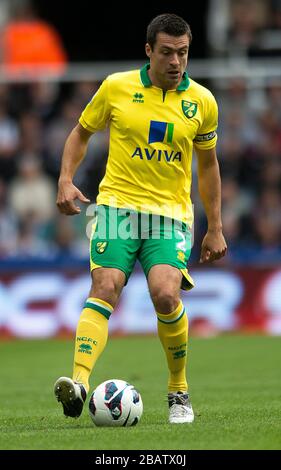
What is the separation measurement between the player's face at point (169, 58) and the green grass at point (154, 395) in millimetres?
2237

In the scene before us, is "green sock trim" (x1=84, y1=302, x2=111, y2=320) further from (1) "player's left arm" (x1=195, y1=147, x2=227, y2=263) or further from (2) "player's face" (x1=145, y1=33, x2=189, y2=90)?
(2) "player's face" (x1=145, y1=33, x2=189, y2=90)

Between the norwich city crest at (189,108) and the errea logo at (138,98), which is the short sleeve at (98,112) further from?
the norwich city crest at (189,108)

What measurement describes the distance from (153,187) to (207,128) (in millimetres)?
570

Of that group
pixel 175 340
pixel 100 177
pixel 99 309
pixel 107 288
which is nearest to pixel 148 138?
pixel 107 288

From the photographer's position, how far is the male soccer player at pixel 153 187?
7.18 meters

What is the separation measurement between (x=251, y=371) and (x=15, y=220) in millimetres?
6105

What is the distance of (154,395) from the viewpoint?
929 centimetres

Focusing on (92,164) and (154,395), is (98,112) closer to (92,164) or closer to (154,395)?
(154,395)

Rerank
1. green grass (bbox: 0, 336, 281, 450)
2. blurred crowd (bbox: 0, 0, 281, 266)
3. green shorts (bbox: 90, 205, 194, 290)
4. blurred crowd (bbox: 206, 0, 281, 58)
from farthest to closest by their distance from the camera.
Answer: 1. blurred crowd (bbox: 206, 0, 281, 58)
2. blurred crowd (bbox: 0, 0, 281, 266)
3. green shorts (bbox: 90, 205, 194, 290)
4. green grass (bbox: 0, 336, 281, 450)

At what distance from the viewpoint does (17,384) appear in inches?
416

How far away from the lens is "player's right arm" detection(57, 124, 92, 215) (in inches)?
284

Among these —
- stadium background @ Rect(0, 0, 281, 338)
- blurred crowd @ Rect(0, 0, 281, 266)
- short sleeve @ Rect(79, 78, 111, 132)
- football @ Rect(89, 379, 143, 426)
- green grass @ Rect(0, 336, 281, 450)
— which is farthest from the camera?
blurred crowd @ Rect(0, 0, 281, 266)

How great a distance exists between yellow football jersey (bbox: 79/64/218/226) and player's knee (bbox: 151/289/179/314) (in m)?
0.62

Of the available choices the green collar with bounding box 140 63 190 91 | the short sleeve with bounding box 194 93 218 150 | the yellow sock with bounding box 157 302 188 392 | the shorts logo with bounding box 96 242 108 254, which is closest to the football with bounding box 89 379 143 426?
the yellow sock with bounding box 157 302 188 392
